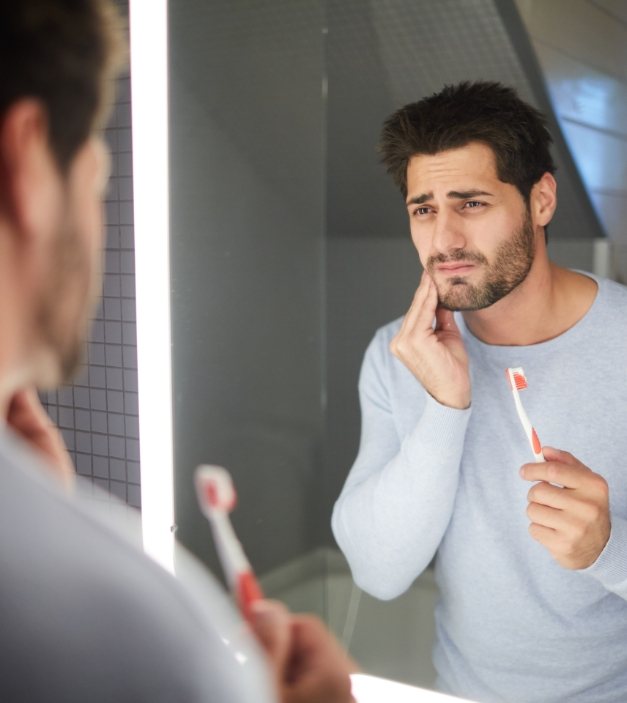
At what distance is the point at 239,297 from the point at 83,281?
940 millimetres

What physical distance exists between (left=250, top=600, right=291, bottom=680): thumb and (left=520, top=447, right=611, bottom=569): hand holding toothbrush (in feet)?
1.79

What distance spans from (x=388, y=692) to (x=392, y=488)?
341mm

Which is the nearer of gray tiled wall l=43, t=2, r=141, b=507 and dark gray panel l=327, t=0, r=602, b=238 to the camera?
dark gray panel l=327, t=0, r=602, b=238

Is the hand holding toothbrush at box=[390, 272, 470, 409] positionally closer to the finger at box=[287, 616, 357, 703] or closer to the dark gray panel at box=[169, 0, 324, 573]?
the dark gray panel at box=[169, 0, 324, 573]

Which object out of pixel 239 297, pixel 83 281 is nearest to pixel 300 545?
pixel 239 297

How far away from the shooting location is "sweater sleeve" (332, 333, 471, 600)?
94 centimetres

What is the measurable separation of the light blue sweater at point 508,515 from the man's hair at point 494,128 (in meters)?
0.16

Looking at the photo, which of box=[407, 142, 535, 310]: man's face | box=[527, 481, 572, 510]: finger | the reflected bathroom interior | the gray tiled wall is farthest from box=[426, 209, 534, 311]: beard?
the gray tiled wall

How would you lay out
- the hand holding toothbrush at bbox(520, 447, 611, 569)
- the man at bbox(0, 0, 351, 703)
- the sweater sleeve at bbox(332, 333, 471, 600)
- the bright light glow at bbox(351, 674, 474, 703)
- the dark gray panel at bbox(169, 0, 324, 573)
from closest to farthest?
the man at bbox(0, 0, 351, 703) < the hand holding toothbrush at bbox(520, 447, 611, 569) < the sweater sleeve at bbox(332, 333, 471, 600) < the bright light glow at bbox(351, 674, 474, 703) < the dark gray panel at bbox(169, 0, 324, 573)

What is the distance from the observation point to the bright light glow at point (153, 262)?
1106mm

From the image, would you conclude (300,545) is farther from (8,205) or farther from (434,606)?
(8,205)

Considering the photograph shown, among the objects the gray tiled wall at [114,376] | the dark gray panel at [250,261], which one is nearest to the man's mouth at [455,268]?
the dark gray panel at [250,261]

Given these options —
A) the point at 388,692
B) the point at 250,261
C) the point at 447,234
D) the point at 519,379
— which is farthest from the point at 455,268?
the point at 388,692

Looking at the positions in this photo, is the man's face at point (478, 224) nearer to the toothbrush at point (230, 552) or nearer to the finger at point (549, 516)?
the finger at point (549, 516)
